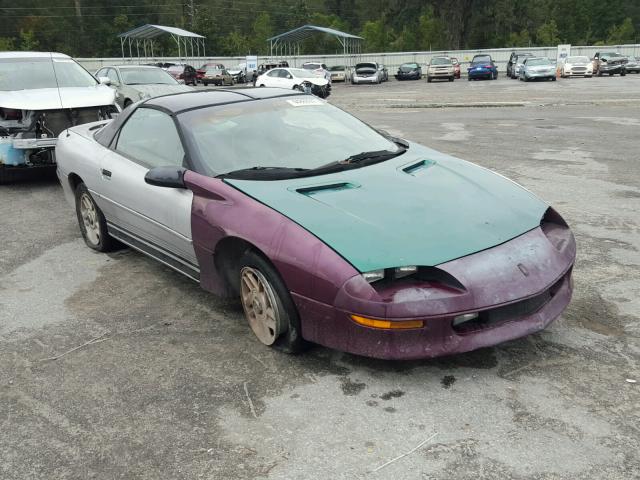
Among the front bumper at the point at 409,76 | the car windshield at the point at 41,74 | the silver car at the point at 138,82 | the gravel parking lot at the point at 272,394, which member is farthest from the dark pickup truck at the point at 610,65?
the gravel parking lot at the point at 272,394

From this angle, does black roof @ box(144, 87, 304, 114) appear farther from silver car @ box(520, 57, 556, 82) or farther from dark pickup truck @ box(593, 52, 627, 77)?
dark pickup truck @ box(593, 52, 627, 77)

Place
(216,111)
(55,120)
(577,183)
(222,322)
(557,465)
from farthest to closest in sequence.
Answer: (55,120), (577,183), (216,111), (222,322), (557,465)

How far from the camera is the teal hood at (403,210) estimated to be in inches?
124

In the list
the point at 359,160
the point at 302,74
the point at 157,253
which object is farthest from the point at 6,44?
the point at 359,160

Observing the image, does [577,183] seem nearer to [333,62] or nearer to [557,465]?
[557,465]

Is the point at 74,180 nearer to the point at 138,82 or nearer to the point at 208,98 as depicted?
the point at 208,98

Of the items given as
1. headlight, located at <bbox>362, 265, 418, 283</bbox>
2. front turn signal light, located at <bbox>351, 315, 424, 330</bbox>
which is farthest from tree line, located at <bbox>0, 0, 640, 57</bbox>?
front turn signal light, located at <bbox>351, 315, 424, 330</bbox>

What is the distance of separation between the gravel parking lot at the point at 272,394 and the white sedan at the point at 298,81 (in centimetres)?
2295

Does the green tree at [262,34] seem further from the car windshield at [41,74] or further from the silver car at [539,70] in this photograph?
the car windshield at [41,74]

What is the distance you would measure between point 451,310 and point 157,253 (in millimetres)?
2367

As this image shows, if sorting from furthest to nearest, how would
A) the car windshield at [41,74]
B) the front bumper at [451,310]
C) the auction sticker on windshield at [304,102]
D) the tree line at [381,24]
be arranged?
the tree line at [381,24] → the car windshield at [41,74] → the auction sticker on windshield at [304,102] → the front bumper at [451,310]

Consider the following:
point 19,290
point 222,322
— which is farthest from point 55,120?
point 222,322

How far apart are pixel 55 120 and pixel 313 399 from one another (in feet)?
21.9

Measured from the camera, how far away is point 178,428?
2898 millimetres
